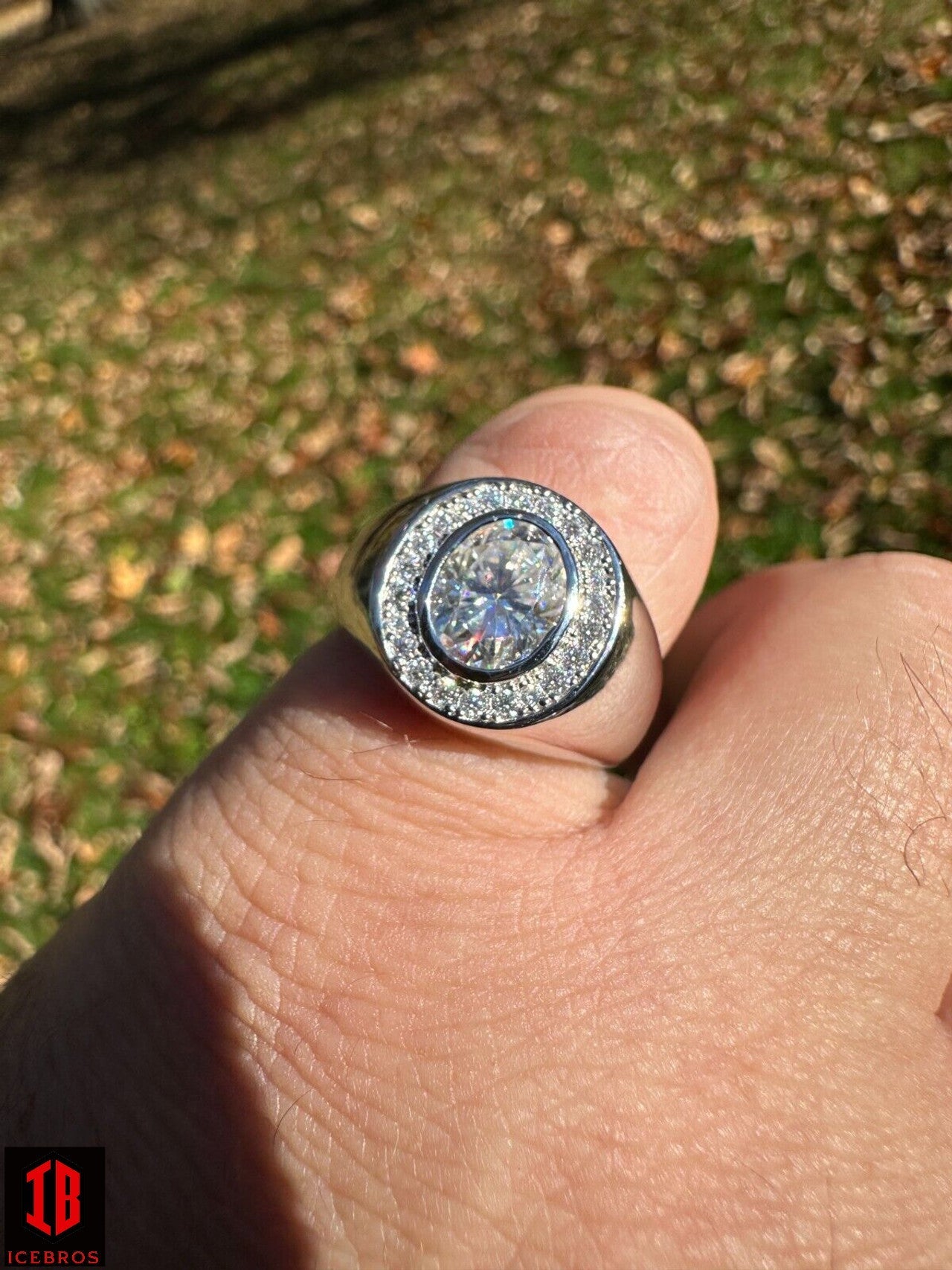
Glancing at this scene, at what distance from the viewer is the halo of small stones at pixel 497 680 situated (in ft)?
5.68

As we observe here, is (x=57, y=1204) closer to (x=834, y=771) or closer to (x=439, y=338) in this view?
(x=834, y=771)

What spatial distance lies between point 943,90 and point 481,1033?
5422 mm

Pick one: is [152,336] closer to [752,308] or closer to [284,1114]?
[752,308]

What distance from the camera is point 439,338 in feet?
17.6

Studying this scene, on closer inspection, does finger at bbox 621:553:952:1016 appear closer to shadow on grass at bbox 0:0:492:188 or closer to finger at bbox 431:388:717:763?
finger at bbox 431:388:717:763

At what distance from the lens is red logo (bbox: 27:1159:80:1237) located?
1669 millimetres

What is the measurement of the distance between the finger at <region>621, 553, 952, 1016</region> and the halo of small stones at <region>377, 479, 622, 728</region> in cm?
27

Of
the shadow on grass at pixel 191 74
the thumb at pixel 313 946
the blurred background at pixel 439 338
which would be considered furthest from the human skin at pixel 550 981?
the shadow on grass at pixel 191 74

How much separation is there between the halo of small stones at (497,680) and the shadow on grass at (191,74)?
737 cm

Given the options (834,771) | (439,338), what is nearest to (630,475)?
(834,771)

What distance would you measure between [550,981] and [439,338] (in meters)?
4.35

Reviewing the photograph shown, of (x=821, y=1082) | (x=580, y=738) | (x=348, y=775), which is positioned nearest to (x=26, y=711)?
(x=348, y=775)

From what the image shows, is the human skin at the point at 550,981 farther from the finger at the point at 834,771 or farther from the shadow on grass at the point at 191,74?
the shadow on grass at the point at 191,74

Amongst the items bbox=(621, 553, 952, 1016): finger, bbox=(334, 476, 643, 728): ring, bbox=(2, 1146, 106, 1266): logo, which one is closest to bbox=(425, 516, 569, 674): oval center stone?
bbox=(334, 476, 643, 728): ring
